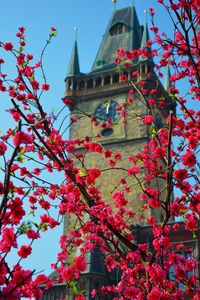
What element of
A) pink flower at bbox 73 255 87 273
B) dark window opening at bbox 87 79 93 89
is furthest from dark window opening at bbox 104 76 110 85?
pink flower at bbox 73 255 87 273

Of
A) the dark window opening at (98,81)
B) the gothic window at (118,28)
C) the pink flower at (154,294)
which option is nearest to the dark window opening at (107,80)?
the dark window opening at (98,81)

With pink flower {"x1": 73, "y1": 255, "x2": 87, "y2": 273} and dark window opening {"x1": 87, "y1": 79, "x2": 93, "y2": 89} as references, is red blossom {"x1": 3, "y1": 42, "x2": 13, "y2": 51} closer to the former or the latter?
pink flower {"x1": 73, "y1": 255, "x2": 87, "y2": 273}

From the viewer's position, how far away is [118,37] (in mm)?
47219

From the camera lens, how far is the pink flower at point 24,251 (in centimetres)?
596

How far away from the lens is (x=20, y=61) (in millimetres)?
10273

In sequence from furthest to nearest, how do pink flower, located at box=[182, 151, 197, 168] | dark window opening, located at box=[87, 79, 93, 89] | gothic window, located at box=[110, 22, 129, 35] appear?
gothic window, located at box=[110, 22, 129, 35], dark window opening, located at box=[87, 79, 93, 89], pink flower, located at box=[182, 151, 197, 168]

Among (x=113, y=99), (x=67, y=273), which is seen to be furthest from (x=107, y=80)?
(x=67, y=273)

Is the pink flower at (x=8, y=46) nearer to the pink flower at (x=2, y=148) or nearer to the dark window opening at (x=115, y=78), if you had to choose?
the pink flower at (x=2, y=148)

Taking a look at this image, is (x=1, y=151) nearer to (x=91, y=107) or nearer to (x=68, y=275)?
(x=68, y=275)

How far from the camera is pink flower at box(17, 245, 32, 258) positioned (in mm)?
5957

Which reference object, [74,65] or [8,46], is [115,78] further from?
[8,46]

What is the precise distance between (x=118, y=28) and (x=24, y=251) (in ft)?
145

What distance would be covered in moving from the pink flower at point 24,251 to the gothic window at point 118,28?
43410mm

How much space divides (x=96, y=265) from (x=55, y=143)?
1789 centimetres
